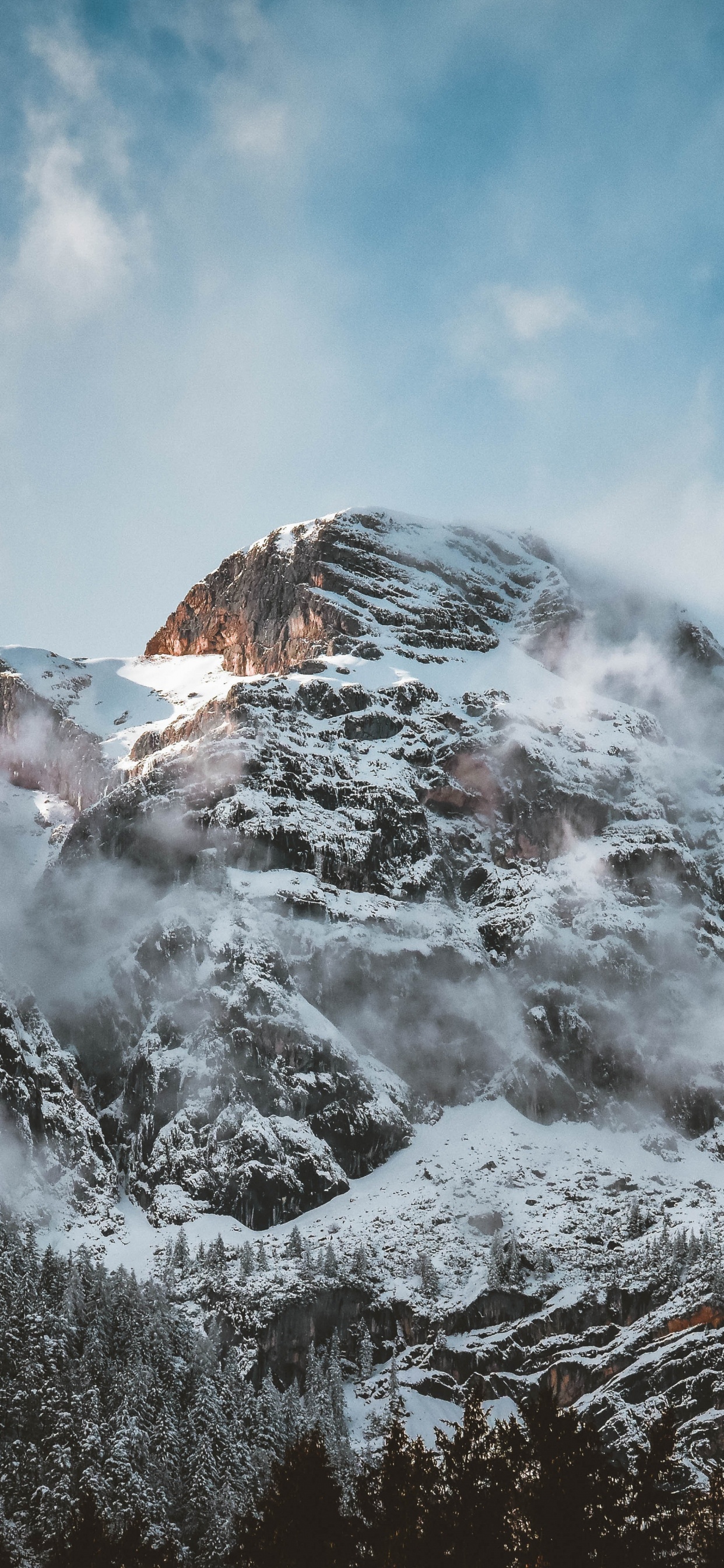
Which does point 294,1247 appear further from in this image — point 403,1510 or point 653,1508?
point 653,1508

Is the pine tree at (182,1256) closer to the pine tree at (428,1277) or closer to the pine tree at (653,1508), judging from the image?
the pine tree at (428,1277)

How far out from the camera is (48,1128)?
183375 millimetres

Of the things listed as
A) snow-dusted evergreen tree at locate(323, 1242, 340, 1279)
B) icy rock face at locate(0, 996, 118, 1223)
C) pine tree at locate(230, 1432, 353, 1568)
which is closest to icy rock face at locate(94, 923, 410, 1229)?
icy rock face at locate(0, 996, 118, 1223)

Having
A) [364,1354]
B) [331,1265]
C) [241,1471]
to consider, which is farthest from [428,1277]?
[241,1471]

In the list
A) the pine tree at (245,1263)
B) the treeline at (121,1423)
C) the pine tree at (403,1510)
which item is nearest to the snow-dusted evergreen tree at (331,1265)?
the pine tree at (245,1263)

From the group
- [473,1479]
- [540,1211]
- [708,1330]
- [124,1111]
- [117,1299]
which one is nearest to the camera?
[473,1479]

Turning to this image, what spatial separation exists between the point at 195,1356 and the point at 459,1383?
48272 millimetres

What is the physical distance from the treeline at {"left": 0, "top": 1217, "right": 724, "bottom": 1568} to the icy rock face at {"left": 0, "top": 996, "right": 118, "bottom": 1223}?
1643 cm

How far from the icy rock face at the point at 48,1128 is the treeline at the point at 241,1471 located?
1643 centimetres

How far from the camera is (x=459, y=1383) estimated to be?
520 feet

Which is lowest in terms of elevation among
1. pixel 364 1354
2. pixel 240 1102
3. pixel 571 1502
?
pixel 364 1354

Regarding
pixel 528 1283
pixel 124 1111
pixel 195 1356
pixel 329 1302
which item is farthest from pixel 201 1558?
pixel 124 1111

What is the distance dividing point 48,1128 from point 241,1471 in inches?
3440

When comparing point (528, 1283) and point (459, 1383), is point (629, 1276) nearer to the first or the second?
point (528, 1283)
